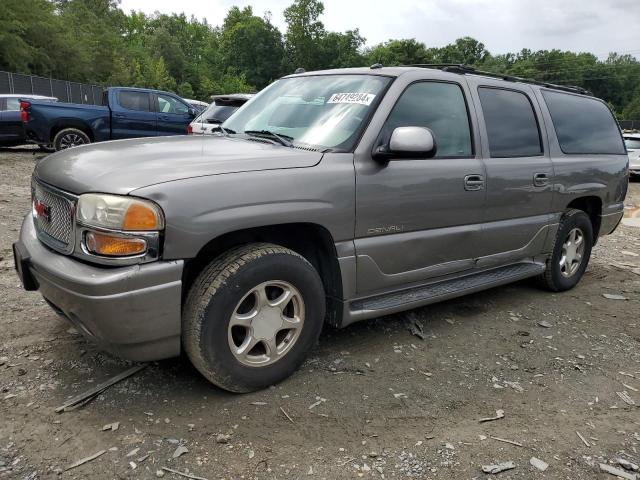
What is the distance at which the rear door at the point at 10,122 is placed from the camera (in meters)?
12.7

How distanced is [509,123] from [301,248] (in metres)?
2.10

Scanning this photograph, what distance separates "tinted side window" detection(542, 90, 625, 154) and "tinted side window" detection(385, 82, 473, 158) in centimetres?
130

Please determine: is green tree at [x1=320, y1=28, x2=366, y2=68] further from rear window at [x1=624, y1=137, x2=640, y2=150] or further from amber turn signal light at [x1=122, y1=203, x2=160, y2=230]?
amber turn signal light at [x1=122, y1=203, x2=160, y2=230]

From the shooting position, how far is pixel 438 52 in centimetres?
8319

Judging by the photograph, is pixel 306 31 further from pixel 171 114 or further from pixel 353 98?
pixel 353 98

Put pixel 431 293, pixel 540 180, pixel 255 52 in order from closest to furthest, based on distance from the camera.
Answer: pixel 431 293 → pixel 540 180 → pixel 255 52

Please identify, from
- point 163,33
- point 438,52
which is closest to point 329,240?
point 163,33

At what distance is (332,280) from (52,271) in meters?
1.47

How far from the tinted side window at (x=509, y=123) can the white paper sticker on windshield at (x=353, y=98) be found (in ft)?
3.49

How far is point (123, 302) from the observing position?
2338mm

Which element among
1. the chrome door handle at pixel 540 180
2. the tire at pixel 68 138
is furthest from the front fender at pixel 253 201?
the tire at pixel 68 138

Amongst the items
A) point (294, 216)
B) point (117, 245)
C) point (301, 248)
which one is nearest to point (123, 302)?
point (117, 245)

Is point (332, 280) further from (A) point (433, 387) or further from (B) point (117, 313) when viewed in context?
(B) point (117, 313)

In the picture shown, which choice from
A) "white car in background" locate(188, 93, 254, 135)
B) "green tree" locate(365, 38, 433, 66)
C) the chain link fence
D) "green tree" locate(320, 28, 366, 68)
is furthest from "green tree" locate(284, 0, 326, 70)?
"white car in background" locate(188, 93, 254, 135)
